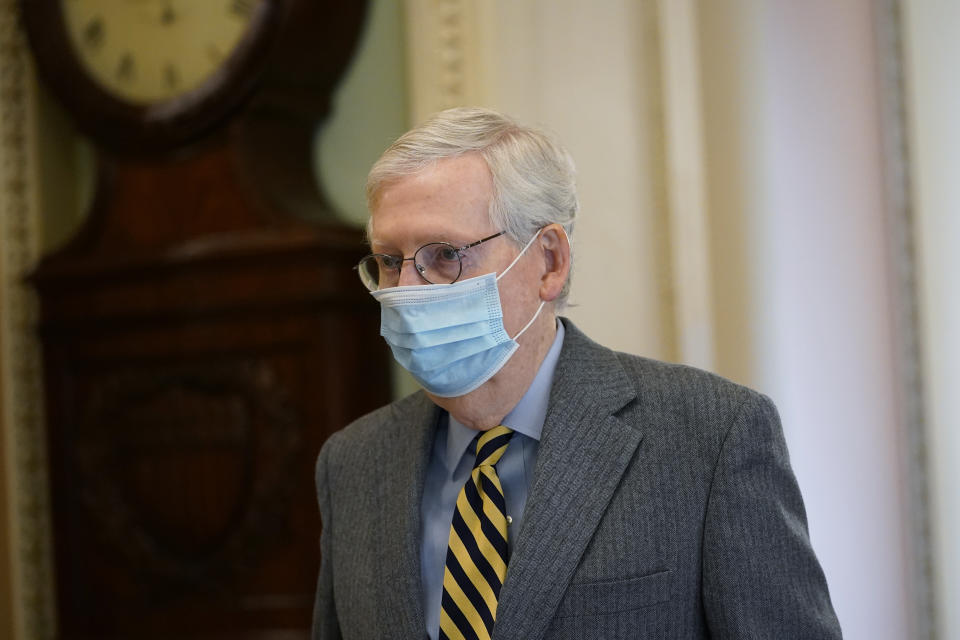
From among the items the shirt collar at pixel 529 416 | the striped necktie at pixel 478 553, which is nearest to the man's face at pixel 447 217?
the shirt collar at pixel 529 416

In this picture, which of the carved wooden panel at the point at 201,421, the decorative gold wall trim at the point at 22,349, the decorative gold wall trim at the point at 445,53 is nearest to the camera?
the decorative gold wall trim at the point at 445,53

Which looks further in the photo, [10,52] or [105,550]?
[10,52]

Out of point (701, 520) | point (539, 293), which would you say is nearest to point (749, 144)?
point (539, 293)

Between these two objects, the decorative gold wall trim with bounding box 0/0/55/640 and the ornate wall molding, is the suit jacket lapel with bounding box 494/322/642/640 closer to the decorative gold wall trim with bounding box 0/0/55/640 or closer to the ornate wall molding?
the ornate wall molding

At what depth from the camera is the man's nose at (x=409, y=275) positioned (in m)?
1.59

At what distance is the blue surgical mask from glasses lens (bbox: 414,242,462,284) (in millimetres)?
16

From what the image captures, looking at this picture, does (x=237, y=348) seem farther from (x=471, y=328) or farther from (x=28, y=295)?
(x=471, y=328)

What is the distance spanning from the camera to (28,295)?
347 cm

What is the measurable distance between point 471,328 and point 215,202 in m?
1.67

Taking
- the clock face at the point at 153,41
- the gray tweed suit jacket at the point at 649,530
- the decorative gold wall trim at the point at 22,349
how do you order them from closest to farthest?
the gray tweed suit jacket at the point at 649,530 → the clock face at the point at 153,41 → the decorative gold wall trim at the point at 22,349

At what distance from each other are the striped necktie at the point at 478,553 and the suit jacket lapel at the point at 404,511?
6 cm

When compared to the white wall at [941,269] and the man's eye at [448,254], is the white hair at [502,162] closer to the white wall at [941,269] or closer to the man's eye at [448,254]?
the man's eye at [448,254]

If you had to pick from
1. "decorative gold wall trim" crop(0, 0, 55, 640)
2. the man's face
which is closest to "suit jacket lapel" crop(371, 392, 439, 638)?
the man's face

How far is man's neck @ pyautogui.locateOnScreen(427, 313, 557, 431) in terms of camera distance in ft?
5.35
